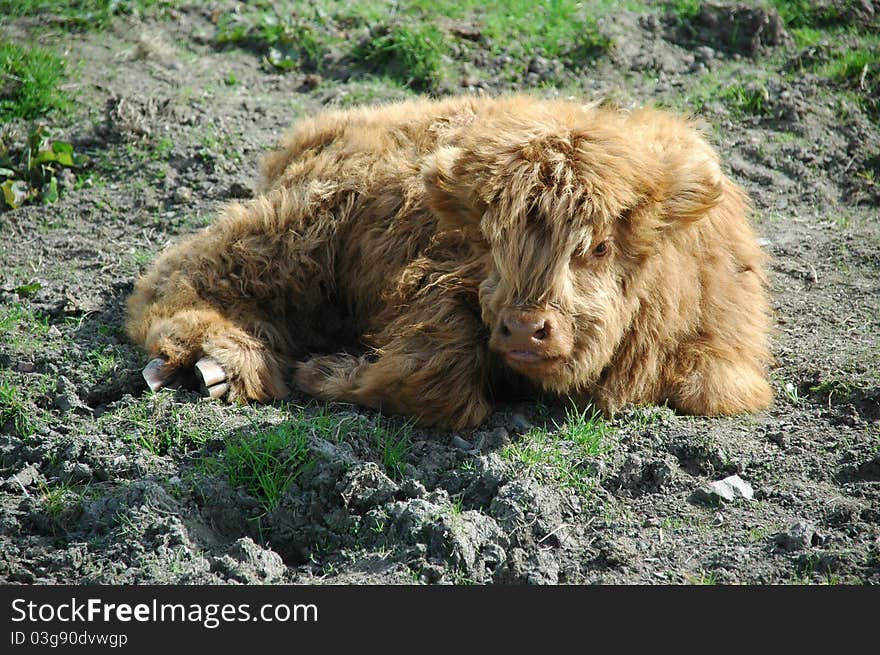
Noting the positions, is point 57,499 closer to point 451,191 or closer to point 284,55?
point 451,191

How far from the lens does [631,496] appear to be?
4523mm

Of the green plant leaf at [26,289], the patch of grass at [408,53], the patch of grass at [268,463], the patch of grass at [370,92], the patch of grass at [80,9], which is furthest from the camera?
the patch of grass at [80,9]

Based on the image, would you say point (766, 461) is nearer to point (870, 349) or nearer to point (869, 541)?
point (869, 541)

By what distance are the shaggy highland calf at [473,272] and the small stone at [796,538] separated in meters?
1.02

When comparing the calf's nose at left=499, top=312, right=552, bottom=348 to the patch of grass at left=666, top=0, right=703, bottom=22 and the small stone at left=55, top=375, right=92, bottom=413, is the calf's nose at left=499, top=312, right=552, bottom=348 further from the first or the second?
the patch of grass at left=666, top=0, right=703, bottom=22

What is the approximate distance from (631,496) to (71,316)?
137 inches

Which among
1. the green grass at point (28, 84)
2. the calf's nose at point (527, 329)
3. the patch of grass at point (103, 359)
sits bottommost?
the patch of grass at point (103, 359)

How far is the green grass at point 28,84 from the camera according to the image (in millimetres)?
8031

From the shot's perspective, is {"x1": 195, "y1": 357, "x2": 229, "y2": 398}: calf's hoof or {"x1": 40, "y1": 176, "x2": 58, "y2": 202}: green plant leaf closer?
{"x1": 195, "y1": 357, "x2": 229, "y2": 398}: calf's hoof

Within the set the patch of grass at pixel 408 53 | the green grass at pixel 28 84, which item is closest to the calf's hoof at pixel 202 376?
the green grass at pixel 28 84

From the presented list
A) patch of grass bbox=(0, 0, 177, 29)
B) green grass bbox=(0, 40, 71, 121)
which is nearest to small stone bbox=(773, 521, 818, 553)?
green grass bbox=(0, 40, 71, 121)

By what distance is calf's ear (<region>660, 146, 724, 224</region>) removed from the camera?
4703 mm

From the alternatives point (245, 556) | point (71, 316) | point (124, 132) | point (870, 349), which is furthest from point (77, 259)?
point (870, 349)

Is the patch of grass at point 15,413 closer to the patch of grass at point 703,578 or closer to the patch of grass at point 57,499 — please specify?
the patch of grass at point 57,499
